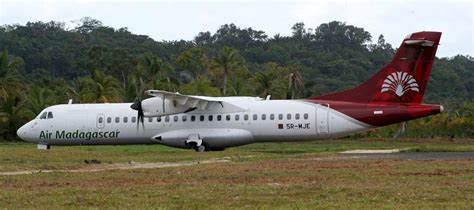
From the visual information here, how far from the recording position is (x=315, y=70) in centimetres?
13362

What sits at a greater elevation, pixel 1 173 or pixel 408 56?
pixel 408 56

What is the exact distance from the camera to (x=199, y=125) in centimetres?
3931

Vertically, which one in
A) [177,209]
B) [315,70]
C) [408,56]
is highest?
[315,70]

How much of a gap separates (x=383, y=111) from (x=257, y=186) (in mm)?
18690

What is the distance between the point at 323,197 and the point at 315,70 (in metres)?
118

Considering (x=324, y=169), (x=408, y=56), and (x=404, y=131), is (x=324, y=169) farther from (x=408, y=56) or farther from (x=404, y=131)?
(x=404, y=131)

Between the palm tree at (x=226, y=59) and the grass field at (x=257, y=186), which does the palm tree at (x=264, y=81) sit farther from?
the grass field at (x=257, y=186)

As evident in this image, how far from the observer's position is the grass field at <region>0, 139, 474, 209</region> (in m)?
15.7

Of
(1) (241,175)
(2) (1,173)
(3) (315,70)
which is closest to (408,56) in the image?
(1) (241,175)

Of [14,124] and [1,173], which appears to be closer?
[1,173]

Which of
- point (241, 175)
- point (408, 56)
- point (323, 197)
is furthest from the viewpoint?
point (408, 56)

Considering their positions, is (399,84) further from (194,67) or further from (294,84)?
(194,67)

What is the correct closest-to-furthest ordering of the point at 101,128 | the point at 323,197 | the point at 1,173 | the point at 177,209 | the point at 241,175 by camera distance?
1. the point at 177,209
2. the point at 323,197
3. the point at 241,175
4. the point at 1,173
5. the point at 101,128

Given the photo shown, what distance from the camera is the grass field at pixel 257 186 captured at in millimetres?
15688
